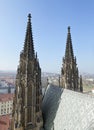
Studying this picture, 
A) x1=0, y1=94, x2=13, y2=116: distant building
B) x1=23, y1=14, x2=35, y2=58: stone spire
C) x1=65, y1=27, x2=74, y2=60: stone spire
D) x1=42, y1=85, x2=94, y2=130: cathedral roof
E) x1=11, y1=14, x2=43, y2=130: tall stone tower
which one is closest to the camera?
x1=42, y1=85, x2=94, y2=130: cathedral roof

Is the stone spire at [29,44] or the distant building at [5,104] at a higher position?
the stone spire at [29,44]

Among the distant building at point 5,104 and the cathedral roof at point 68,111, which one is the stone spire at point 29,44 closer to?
the cathedral roof at point 68,111

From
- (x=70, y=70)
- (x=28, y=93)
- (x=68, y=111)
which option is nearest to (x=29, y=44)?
(x=28, y=93)

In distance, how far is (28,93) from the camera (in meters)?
23.0

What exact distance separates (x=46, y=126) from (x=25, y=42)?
10.4m

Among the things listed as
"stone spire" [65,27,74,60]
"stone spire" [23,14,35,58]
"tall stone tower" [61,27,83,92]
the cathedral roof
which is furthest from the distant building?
"stone spire" [23,14,35,58]

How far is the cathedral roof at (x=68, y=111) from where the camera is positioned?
59.0ft

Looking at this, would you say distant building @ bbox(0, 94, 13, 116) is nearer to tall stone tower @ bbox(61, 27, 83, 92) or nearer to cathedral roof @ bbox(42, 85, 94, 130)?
tall stone tower @ bbox(61, 27, 83, 92)

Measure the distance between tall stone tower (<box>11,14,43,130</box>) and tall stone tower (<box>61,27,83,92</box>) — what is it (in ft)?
31.5

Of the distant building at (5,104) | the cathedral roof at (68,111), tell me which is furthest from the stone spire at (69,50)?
the distant building at (5,104)

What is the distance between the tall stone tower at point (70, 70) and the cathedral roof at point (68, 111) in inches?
269

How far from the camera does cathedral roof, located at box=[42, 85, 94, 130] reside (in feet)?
59.0

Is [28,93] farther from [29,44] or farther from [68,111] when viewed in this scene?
[29,44]

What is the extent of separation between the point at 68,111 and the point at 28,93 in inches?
203
